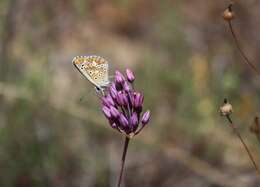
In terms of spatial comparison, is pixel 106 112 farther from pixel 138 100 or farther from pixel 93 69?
pixel 93 69

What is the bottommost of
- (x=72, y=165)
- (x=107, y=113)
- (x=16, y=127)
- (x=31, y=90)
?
(x=72, y=165)

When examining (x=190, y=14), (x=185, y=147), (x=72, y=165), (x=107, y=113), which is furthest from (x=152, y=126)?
(x=107, y=113)

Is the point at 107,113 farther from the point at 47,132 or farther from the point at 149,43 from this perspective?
the point at 149,43

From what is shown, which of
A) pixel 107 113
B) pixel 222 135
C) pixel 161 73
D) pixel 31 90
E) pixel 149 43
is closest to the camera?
pixel 107 113

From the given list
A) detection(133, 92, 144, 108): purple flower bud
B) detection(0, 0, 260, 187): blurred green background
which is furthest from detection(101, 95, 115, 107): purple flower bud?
detection(0, 0, 260, 187): blurred green background

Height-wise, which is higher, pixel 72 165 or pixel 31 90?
pixel 31 90

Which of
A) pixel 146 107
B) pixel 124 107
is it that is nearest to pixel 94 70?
pixel 124 107

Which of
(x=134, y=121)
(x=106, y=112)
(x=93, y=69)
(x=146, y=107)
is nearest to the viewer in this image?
(x=134, y=121)
